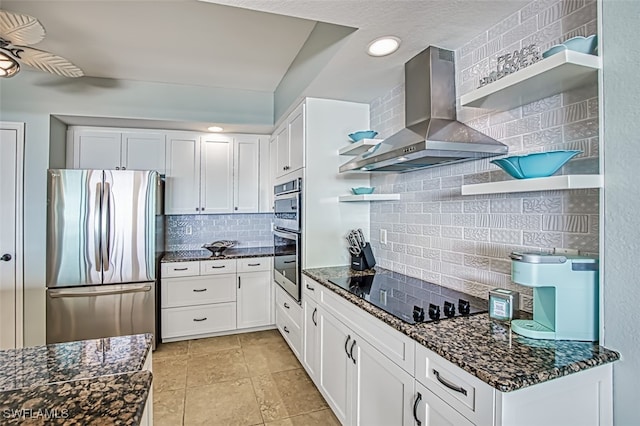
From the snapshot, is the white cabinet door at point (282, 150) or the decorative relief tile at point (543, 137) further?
the white cabinet door at point (282, 150)

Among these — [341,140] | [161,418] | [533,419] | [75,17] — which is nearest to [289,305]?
[161,418]

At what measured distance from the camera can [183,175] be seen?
12.5 feet

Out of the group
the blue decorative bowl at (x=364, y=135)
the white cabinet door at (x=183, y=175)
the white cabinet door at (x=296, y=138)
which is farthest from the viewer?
the white cabinet door at (x=183, y=175)

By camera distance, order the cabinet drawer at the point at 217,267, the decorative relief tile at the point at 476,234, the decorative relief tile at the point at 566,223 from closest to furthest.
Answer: the decorative relief tile at the point at 566,223 < the decorative relief tile at the point at 476,234 < the cabinet drawer at the point at 217,267

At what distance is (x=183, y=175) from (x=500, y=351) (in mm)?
3580

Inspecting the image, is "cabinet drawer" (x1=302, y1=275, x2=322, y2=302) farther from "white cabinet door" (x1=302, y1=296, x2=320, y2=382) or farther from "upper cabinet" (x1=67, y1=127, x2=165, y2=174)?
"upper cabinet" (x1=67, y1=127, x2=165, y2=174)

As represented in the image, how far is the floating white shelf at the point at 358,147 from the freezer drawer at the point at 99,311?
2.27 meters

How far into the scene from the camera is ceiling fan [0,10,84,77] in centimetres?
169

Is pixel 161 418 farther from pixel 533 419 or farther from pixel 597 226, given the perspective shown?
pixel 597 226

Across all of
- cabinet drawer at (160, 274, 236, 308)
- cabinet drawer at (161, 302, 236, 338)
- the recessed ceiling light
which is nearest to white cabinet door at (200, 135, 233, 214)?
cabinet drawer at (160, 274, 236, 308)

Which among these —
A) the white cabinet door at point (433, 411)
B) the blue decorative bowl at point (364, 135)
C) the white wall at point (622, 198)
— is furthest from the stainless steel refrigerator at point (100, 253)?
the white wall at point (622, 198)

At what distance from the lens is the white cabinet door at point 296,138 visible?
9.25ft

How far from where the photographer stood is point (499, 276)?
1693 mm

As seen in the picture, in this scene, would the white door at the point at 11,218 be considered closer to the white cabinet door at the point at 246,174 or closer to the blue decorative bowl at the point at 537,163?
the white cabinet door at the point at 246,174
